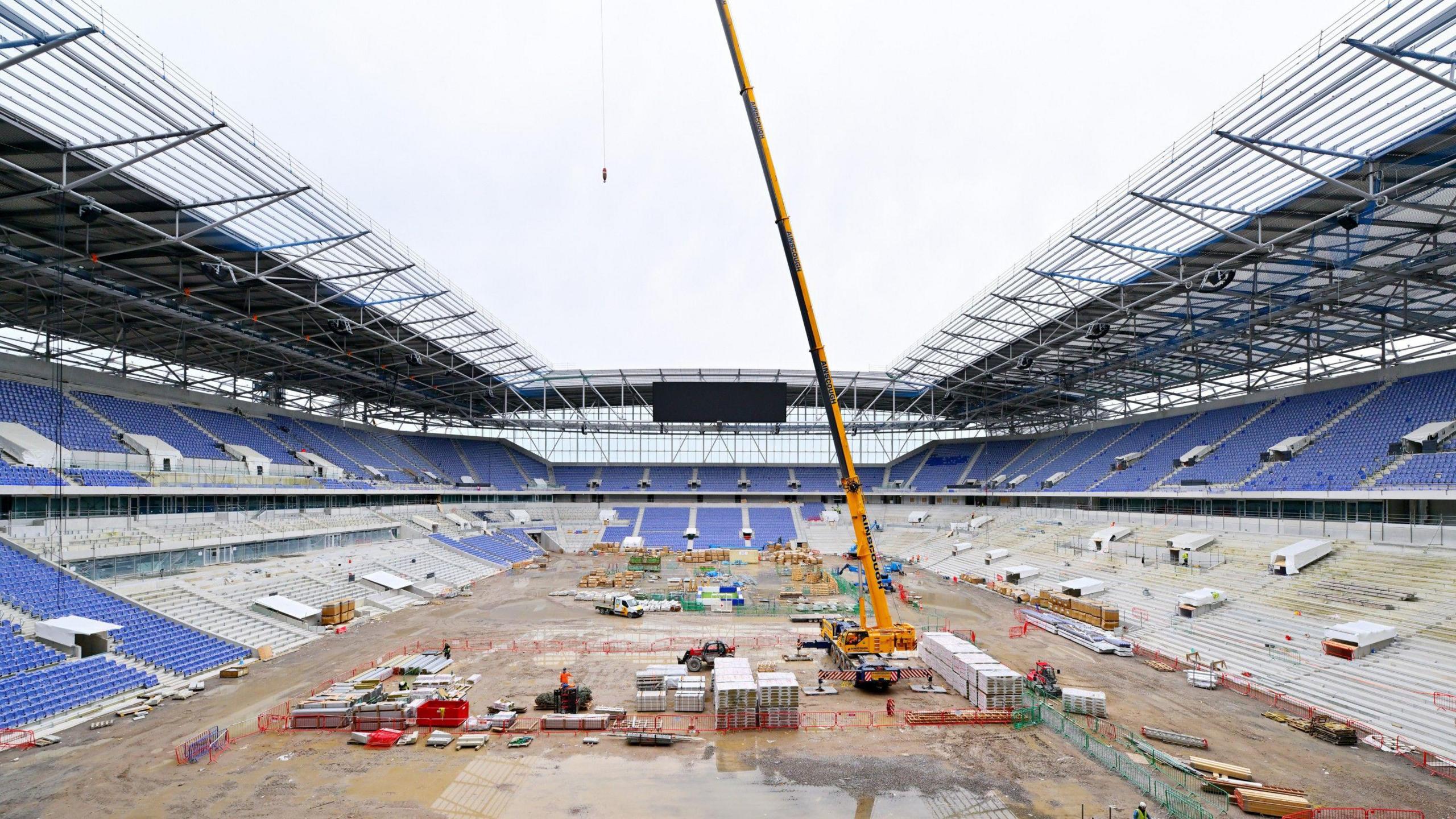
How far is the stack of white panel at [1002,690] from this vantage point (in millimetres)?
18078

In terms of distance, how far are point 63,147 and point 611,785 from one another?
2331 centimetres

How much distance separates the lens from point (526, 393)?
63031mm

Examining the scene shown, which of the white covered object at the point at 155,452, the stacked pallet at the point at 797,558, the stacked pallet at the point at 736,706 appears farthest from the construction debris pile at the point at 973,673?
the white covered object at the point at 155,452

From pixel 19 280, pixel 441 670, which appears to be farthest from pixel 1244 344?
pixel 19 280

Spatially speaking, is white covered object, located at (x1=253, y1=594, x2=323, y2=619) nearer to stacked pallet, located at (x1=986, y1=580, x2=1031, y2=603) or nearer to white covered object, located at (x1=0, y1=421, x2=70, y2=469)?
white covered object, located at (x1=0, y1=421, x2=70, y2=469)

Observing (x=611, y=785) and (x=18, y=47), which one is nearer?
(x=611, y=785)

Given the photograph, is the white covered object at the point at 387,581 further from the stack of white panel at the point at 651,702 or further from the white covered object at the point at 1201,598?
the white covered object at the point at 1201,598

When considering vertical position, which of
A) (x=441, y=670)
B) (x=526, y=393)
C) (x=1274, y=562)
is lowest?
(x=441, y=670)

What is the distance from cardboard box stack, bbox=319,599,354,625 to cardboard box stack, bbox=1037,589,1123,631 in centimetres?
3368

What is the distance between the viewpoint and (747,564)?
175 ft

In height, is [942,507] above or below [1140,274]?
below

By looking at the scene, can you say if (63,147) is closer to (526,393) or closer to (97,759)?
(97,759)

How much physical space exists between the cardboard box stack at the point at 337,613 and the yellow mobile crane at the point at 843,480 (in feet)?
72.5

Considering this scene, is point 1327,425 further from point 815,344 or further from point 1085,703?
point 815,344
